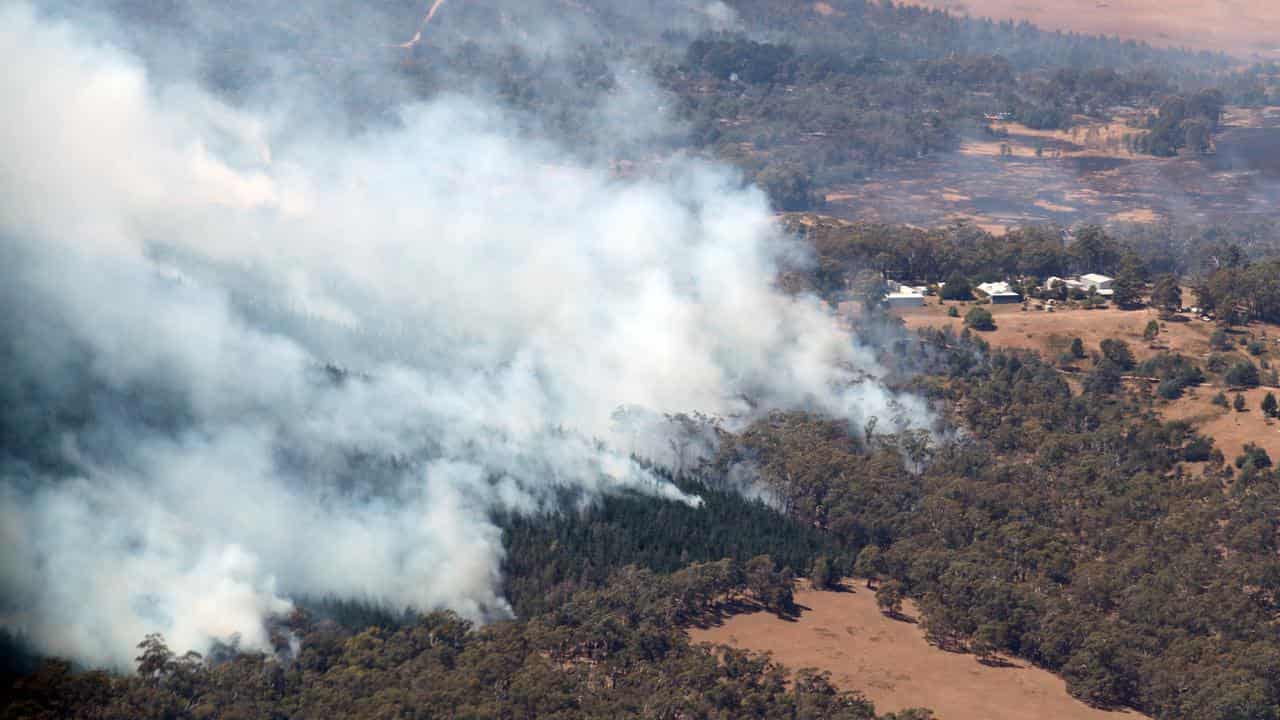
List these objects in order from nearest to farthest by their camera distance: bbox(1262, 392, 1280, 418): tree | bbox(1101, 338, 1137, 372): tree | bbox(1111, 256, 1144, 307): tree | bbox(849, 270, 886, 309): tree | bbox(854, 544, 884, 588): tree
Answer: bbox(854, 544, 884, 588): tree → bbox(1262, 392, 1280, 418): tree → bbox(1101, 338, 1137, 372): tree → bbox(849, 270, 886, 309): tree → bbox(1111, 256, 1144, 307): tree

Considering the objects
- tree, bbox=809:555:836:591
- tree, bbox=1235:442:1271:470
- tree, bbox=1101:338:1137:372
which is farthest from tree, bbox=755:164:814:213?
tree, bbox=809:555:836:591

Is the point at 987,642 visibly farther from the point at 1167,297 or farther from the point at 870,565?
the point at 1167,297

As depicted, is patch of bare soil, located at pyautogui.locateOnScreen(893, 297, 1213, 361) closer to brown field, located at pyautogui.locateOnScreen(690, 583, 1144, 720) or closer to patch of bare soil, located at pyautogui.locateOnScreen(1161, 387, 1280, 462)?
patch of bare soil, located at pyautogui.locateOnScreen(1161, 387, 1280, 462)

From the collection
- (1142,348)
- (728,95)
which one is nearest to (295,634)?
(1142,348)

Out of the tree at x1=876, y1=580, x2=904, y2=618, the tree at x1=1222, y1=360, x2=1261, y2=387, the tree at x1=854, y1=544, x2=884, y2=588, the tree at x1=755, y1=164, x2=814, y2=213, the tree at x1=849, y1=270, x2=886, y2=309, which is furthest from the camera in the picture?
the tree at x1=755, y1=164, x2=814, y2=213

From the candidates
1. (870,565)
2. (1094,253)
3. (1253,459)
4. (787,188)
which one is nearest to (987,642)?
(870,565)
